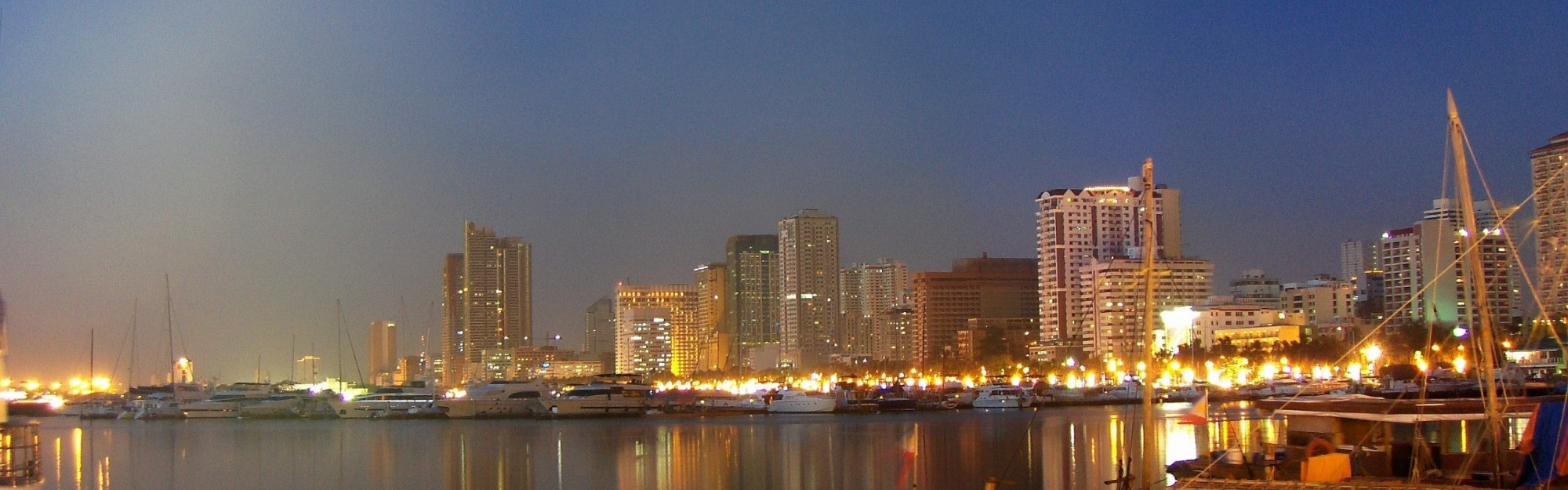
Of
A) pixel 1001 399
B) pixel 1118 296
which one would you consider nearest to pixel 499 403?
pixel 1001 399

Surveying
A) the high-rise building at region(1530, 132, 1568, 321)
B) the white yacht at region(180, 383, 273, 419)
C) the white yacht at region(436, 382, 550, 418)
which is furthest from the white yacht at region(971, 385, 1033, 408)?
the white yacht at region(180, 383, 273, 419)

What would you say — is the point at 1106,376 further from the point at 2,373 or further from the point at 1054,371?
the point at 2,373

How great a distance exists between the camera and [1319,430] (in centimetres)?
3219

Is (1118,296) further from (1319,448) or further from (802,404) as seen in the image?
(1319,448)

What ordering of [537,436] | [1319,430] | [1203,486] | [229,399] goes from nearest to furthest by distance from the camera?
1. [1203,486]
2. [1319,430]
3. [537,436]
4. [229,399]

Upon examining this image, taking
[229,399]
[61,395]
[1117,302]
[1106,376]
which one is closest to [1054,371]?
[1106,376]

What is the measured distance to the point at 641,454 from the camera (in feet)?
190

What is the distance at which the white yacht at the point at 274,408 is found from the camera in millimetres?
119750

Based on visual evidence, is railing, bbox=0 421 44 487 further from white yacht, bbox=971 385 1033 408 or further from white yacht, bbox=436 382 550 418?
white yacht, bbox=971 385 1033 408

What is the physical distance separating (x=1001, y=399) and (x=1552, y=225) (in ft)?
171

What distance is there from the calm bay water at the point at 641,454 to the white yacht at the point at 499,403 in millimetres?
17862

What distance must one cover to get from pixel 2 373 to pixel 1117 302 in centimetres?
12505

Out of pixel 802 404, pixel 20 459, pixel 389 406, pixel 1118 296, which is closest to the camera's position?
pixel 20 459

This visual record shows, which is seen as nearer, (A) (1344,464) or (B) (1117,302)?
(A) (1344,464)
